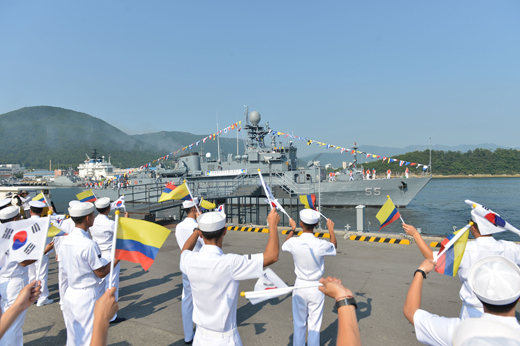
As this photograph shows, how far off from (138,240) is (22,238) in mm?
1297

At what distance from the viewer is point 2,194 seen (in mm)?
11984

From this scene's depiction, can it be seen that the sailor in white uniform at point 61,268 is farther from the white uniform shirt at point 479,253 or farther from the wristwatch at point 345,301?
the white uniform shirt at point 479,253

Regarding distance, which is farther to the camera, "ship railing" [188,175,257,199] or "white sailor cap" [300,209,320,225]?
"ship railing" [188,175,257,199]

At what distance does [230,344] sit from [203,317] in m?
0.28

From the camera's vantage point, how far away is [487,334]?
94 centimetres

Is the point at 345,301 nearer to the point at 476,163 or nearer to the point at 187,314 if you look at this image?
the point at 187,314

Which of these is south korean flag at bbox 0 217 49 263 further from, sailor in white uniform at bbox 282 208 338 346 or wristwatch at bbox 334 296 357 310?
wristwatch at bbox 334 296 357 310

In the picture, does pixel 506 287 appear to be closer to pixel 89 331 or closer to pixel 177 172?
pixel 89 331

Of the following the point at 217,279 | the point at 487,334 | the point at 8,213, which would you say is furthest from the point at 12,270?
the point at 487,334

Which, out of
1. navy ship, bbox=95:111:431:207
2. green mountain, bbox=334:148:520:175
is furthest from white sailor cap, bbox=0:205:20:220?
green mountain, bbox=334:148:520:175

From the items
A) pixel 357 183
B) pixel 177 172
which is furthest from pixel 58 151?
pixel 357 183

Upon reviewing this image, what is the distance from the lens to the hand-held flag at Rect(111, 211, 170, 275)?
2.56 m

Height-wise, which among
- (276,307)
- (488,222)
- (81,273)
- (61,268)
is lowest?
(276,307)

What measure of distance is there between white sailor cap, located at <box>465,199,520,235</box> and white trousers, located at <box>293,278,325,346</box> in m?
1.75
